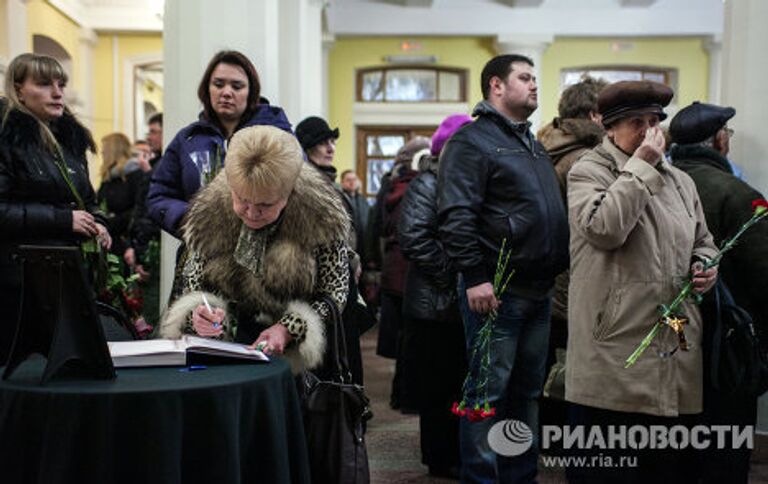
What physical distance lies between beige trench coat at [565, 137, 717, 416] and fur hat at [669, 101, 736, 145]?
1.89ft

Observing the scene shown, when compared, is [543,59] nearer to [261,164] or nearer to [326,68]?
[326,68]

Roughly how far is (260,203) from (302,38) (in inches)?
218

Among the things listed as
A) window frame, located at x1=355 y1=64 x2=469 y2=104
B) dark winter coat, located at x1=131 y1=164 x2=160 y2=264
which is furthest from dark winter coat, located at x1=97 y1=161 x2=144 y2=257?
window frame, located at x1=355 y1=64 x2=469 y2=104

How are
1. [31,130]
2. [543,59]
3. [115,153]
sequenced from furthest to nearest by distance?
[543,59], [115,153], [31,130]

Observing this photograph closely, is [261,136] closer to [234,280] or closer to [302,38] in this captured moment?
[234,280]

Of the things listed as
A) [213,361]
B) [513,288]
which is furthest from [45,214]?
[513,288]

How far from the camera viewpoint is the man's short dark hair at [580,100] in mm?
3977

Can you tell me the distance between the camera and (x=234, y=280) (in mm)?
2609

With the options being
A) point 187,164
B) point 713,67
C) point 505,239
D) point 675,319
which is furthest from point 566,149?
point 713,67

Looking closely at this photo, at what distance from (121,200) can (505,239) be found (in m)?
3.62

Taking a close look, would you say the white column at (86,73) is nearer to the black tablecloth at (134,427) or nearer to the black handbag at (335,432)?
the black handbag at (335,432)

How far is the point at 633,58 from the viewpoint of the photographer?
47.3ft

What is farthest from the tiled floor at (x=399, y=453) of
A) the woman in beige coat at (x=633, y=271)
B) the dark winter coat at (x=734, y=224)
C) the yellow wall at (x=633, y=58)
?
the yellow wall at (x=633, y=58)

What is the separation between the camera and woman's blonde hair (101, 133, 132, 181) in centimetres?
626
